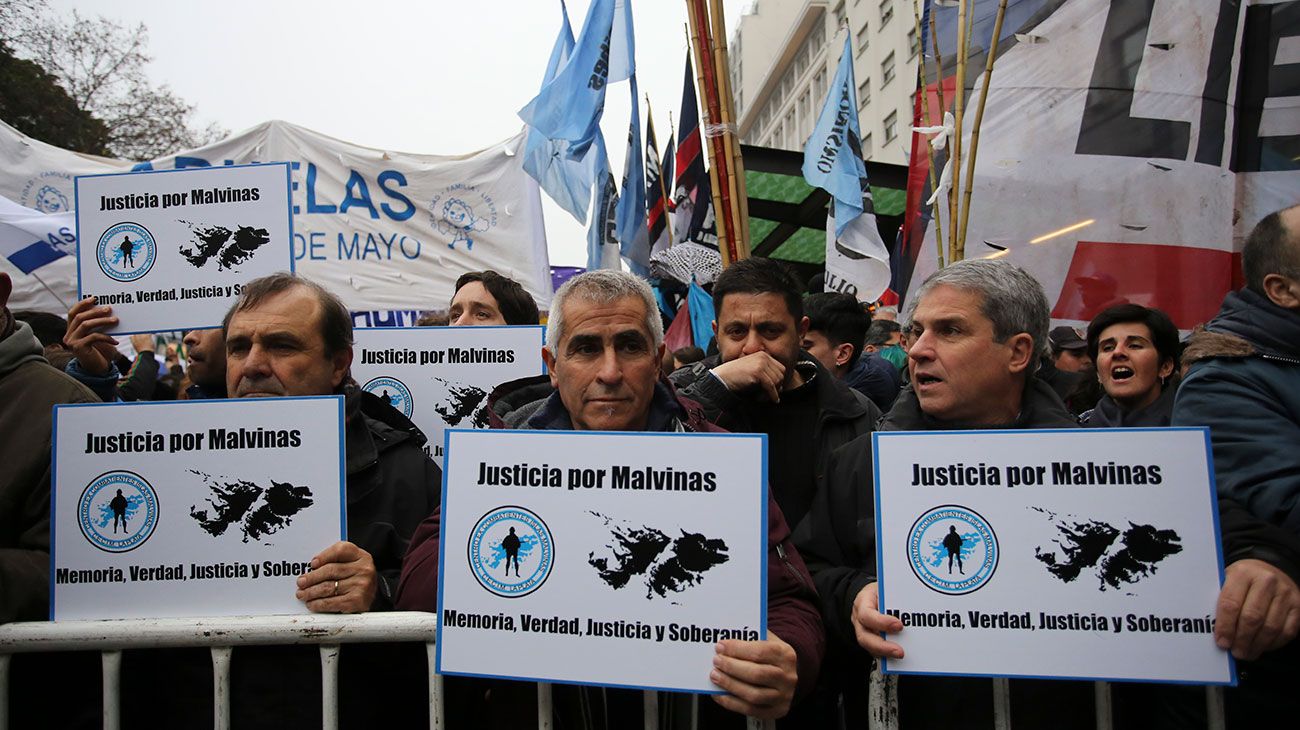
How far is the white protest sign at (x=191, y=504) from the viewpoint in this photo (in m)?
1.93

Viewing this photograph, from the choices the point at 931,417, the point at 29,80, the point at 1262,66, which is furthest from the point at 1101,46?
the point at 29,80

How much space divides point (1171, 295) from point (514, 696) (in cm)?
535

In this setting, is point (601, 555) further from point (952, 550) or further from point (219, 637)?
point (219, 637)

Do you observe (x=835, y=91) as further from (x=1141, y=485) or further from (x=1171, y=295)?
(x=1141, y=485)

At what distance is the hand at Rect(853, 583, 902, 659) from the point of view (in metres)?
1.66

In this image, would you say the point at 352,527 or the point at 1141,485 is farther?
the point at 352,527

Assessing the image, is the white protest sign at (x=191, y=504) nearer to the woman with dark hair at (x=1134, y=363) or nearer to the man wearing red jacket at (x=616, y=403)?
the man wearing red jacket at (x=616, y=403)

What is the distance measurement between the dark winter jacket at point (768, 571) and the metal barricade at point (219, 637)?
93 mm

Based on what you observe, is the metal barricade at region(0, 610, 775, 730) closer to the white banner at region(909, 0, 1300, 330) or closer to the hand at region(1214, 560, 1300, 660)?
the hand at region(1214, 560, 1300, 660)

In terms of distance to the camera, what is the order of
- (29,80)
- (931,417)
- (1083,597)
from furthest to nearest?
(29,80) < (931,417) < (1083,597)

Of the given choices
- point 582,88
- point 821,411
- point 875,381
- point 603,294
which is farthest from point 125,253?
point 582,88

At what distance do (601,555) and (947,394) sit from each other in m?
1.02

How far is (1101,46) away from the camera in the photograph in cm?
594

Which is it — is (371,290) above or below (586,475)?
above
